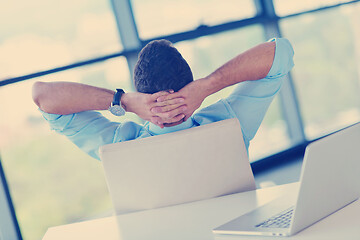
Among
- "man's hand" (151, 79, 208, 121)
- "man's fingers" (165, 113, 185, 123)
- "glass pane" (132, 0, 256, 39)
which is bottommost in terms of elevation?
"man's fingers" (165, 113, 185, 123)

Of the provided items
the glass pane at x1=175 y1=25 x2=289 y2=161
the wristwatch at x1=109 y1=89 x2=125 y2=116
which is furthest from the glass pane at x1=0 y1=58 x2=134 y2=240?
the wristwatch at x1=109 y1=89 x2=125 y2=116

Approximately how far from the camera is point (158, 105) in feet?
5.13

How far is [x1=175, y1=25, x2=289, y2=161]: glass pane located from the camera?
3387 millimetres

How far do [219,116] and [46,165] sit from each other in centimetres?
161

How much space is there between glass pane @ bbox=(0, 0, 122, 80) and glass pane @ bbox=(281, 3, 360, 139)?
5.11 feet

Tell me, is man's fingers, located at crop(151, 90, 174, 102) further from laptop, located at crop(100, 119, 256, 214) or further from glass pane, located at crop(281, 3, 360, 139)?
glass pane, located at crop(281, 3, 360, 139)

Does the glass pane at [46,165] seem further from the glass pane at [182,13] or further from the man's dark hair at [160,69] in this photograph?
the man's dark hair at [160,69]

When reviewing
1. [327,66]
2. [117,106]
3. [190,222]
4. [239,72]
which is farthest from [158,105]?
[327,66]

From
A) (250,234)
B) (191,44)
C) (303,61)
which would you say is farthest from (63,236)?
(303,61)

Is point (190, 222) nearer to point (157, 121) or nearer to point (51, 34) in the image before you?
point (157, 121)

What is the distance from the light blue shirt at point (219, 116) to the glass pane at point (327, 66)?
6.87 feet

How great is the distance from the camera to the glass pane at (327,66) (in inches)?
150

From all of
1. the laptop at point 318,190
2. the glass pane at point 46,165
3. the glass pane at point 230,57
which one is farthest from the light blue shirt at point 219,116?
the glass pane at point 230,57

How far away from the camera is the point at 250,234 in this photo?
1021 millimetres
